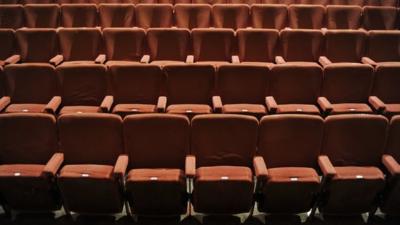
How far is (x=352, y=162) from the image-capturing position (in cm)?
89

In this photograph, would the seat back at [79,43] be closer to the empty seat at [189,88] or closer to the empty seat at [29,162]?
the empty seat at [189,88]

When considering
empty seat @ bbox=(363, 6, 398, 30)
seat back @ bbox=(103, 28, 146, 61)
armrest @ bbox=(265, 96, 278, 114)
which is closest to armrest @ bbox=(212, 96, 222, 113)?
armrest @ bbox=(265, 96, 278, 114)

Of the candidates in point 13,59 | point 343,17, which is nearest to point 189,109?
point 13,59

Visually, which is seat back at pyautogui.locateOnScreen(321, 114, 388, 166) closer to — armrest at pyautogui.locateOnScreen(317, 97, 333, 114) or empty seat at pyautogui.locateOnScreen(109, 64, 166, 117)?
armrest at pyautogui.locateOnScreen(317, 97, 333, 114)

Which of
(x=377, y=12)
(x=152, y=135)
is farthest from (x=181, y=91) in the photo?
(x=377, y=12)

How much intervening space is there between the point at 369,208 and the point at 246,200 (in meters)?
0.26

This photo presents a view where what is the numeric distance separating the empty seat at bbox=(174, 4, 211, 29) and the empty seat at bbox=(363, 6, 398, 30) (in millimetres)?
557

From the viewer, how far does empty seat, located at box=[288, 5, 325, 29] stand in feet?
4.66

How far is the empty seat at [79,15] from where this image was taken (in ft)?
4.67

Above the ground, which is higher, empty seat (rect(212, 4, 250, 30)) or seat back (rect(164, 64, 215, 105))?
empty seat (rect(212, 4, 250, 30))

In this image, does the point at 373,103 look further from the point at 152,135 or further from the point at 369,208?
the point at 152,135

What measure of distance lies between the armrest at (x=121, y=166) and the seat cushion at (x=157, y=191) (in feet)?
0.06

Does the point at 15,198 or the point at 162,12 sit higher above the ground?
the point at 162,12

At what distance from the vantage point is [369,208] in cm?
85
